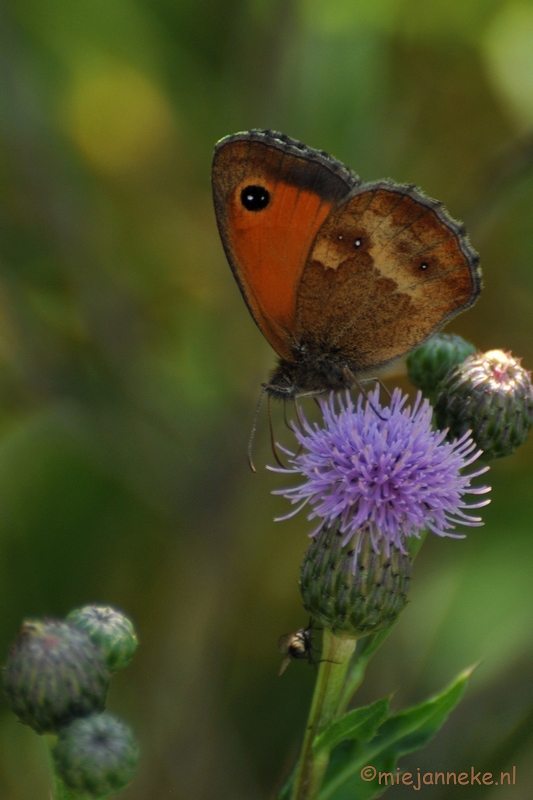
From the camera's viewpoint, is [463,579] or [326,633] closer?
[326,633]

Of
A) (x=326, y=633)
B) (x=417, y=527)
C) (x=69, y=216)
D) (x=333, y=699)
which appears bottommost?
(x=333, y=699)

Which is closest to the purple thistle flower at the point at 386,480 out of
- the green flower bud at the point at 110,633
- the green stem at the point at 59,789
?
the green flower bud at the point at 110,633

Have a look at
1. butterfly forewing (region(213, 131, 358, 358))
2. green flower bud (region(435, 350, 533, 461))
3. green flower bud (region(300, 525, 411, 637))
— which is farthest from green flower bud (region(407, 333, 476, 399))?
green flower bud (region(300, 525, 411, 637))

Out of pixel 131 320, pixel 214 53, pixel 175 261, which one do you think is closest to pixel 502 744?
pixel 131 320

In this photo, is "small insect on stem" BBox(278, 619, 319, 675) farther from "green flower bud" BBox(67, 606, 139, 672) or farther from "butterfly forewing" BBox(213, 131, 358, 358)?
"butterfly forewing" BBox(213, 131, 358, 358)

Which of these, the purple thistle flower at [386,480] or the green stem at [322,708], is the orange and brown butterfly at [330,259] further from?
the green stem at [322,708]

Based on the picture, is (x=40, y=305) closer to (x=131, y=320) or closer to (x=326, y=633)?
(x=131, y=320)
